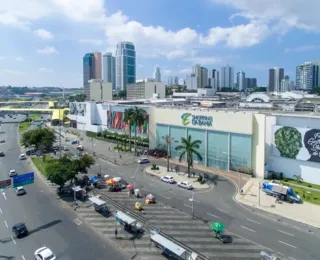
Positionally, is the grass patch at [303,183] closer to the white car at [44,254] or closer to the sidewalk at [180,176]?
the sidewalk at [180,176]

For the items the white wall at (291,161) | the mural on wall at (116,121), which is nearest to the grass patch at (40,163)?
the mural on wall at (116,121)

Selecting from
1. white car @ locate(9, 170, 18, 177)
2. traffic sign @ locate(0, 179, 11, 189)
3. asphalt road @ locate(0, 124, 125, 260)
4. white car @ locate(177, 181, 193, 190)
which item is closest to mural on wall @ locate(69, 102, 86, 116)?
white car @ locate(9, 170, 18, 177)

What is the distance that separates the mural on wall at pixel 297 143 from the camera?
52431 millimetres

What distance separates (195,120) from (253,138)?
596 inches

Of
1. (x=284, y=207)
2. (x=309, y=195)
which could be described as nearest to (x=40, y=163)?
(x=284, y=207)

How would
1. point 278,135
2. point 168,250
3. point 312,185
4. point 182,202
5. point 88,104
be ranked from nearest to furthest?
point 168,250, point 182,202, point 312,185, point 278,135, point 88,104

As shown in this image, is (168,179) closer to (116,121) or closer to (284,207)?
(284,207)

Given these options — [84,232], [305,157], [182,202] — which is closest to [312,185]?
[305,157]

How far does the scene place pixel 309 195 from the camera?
47844 millimetres

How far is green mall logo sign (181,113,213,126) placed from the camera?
2564 inches

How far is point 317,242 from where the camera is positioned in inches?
1331

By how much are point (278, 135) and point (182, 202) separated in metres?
26.5

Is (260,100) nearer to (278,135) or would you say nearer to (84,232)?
(278,135)

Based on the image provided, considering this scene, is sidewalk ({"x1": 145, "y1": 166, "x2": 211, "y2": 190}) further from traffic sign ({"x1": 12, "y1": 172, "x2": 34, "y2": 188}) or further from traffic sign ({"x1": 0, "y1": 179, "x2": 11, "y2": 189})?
traffic sign ({"x1": 0, "y1": 179, "x2": 11, "y2": 189})
